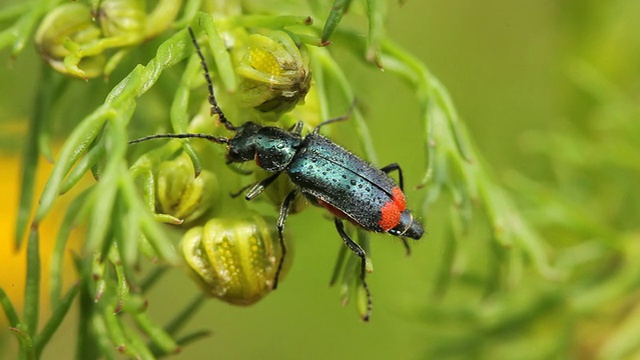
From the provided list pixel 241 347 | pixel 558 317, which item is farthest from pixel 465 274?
pixel 241 347

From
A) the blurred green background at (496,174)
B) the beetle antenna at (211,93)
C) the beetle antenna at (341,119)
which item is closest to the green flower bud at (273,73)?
the beetle antenna at (211,93)

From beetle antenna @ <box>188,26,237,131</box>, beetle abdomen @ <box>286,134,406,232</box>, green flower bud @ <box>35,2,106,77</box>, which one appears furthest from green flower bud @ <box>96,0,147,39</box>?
beetle abdomen @ <box>286,134,406,232</box>

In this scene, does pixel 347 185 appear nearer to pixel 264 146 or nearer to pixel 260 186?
pixel 264 146

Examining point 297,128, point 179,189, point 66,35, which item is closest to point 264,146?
point 297,128

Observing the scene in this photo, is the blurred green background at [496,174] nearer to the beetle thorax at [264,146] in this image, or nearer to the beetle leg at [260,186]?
the beetle thorax at [264,146]

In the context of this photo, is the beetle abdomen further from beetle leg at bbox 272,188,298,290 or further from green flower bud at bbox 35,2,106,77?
green flower bud at bbox 35,2,106,77

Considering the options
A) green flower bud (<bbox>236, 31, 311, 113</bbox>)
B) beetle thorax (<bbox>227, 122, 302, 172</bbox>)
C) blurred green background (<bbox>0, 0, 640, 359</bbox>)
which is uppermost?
green flower bud (<bbox>236, 31, 311, 113</bbox>)
